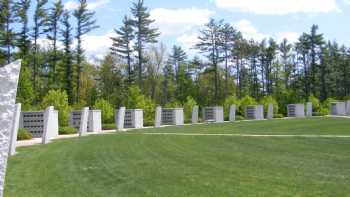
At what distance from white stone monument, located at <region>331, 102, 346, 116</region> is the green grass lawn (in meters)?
31.9

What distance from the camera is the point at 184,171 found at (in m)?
9.21

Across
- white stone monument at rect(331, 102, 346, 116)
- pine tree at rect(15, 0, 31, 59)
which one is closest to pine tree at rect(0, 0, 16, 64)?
pine tree at rect(15, 0, 31, 59)

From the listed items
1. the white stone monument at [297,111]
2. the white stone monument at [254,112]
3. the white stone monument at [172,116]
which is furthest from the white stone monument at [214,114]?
the white stone monument at [297,111]

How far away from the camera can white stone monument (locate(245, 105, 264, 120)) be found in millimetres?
43938

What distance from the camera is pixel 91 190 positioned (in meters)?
7.43

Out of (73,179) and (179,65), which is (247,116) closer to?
(179,65)

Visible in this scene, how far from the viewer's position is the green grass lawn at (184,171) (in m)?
7.30

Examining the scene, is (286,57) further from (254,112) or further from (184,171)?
(184,171)

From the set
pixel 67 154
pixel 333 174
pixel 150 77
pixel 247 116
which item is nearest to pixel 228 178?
pixel 333 174

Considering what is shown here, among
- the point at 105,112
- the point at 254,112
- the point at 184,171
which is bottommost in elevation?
the point at 184,171

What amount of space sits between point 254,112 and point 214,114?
5.48 m

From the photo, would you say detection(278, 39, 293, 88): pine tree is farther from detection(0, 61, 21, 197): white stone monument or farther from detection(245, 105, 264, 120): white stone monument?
detection(0, 61, 21, 197): white stone monument

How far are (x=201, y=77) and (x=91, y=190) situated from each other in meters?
61.8

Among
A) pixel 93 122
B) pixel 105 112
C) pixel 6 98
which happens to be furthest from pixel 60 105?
pixel 6 98
